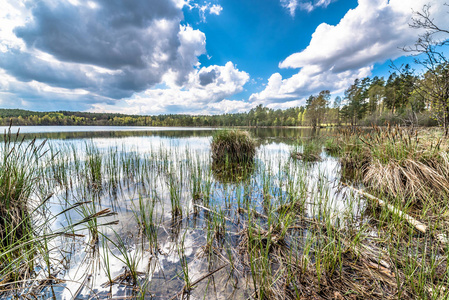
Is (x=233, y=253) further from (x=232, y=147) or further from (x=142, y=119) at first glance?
(x=142, y=119)

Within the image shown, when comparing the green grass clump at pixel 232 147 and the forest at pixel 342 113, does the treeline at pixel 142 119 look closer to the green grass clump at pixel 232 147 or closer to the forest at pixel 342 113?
the forest at pixel 342 113

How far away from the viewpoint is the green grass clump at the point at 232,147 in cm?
832

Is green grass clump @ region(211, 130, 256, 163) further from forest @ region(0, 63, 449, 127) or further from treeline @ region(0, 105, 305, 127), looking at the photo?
treeline @ region(0, 105, 305, 127)

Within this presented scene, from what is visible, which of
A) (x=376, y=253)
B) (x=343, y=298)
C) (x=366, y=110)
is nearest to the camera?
(x=343, y=298)

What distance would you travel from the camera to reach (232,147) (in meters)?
8.49

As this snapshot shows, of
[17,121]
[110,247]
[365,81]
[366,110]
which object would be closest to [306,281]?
[110,247]

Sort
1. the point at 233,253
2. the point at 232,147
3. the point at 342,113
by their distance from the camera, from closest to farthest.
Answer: the point at 233,253 < the point at 232,147 < the point at 342,113

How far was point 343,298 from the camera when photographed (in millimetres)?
1616

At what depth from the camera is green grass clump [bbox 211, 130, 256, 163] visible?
328 inches

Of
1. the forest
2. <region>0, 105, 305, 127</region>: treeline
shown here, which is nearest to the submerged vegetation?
the forest

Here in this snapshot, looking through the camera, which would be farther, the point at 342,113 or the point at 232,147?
the point at 342,113

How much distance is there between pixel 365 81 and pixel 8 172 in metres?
60.1

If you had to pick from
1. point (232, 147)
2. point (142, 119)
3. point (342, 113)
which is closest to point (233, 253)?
point (232, 147)

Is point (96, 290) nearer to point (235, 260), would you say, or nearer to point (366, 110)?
point (235, 260)
